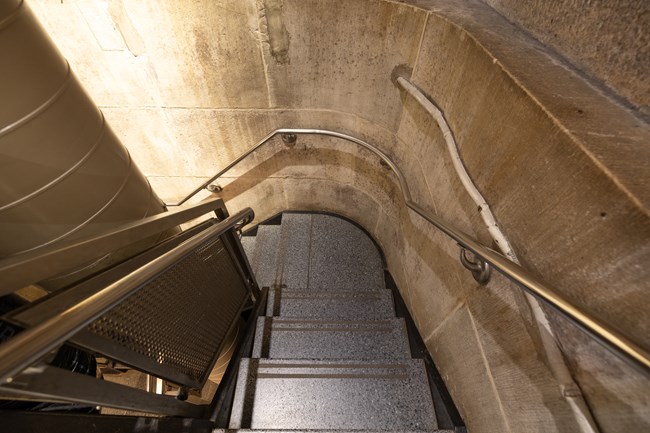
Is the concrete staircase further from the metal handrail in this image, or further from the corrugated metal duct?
the corrugated metal duct

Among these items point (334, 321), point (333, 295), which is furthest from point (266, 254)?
point (334, 321)

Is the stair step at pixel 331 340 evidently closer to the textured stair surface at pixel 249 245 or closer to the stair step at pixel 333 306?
the stair step at pixel 333 306

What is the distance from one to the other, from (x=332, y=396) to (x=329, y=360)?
0.68 ft

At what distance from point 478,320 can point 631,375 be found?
69cm

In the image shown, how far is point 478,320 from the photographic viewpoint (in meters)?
1.34

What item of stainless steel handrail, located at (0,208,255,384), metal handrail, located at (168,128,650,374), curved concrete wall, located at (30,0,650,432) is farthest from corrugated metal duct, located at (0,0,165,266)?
metal handrail, located at (168,128,650,374)

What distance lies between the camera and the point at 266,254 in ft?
11.5

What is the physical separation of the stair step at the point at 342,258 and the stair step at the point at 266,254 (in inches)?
19.4

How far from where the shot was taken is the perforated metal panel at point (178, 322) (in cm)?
92

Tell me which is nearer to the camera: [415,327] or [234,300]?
[234,300]

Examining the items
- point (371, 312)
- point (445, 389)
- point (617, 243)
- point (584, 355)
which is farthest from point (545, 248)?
point (371, 312)

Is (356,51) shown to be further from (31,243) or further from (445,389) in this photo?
(445,389)

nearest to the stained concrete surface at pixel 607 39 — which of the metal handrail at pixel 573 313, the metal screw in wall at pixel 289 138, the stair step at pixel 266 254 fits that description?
the metal handrail at pixel 573 313

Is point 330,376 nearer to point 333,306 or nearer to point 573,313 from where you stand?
point 333,306
